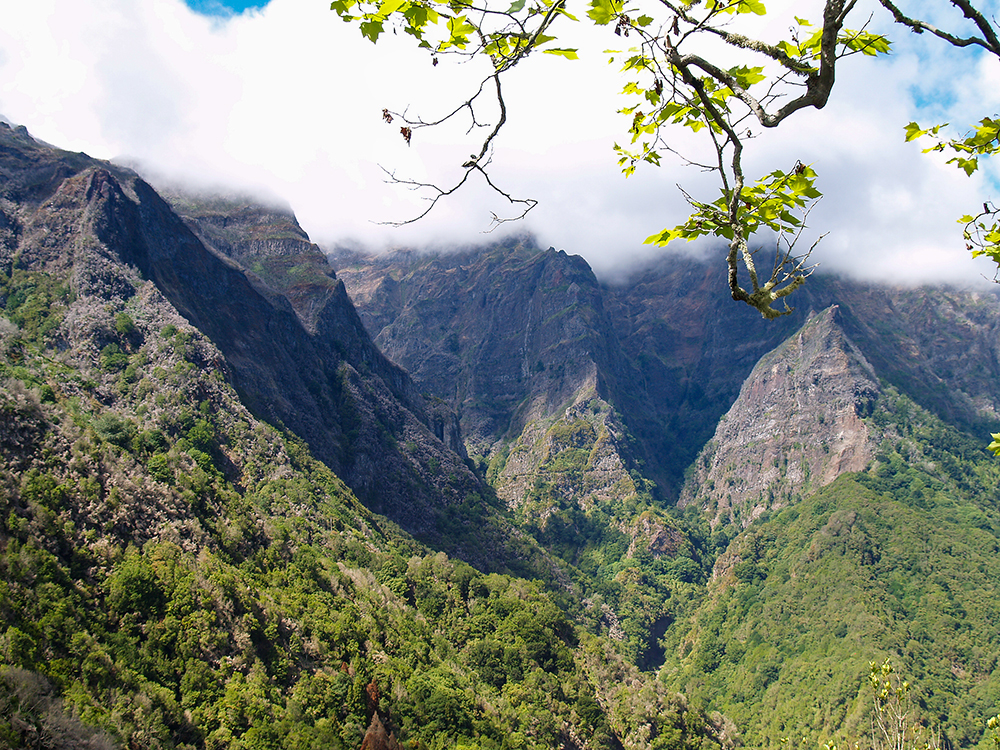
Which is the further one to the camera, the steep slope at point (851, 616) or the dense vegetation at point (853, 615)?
the steep slope at point (851, 616)

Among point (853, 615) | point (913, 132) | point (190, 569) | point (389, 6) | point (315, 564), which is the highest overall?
point (389, 6)

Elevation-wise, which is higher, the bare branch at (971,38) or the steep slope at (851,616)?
the bare branch at (971,38)

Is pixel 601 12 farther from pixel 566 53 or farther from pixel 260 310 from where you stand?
pixel 260 310

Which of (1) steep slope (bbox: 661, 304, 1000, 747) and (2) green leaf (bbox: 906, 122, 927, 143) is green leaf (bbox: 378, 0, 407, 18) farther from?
(1) steep slope (bbox: 661, 304, 1000, 747)

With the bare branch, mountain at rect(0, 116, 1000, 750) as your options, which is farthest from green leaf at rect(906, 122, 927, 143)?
mountain at rect(0, 116, 1000, 750)

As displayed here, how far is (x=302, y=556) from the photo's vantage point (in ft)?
229

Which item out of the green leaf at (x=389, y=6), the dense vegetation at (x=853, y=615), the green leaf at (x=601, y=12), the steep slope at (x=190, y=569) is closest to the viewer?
the green leaf at (x=389, y=6)

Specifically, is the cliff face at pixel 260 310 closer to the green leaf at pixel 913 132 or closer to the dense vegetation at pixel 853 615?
the dense vegetation at pixel 853 615

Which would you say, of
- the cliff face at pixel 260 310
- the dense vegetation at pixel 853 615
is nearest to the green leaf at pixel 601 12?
the cliff face at pixel 260 310

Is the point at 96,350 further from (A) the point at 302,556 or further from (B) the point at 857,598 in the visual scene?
(B) the point at 857,598

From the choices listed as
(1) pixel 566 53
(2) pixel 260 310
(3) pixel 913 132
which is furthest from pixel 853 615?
(1) pixel 566 53

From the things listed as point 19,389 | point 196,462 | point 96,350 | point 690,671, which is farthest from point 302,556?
point 690,671

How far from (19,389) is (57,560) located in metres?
21.8

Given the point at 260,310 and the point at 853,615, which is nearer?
the point at 260,310
